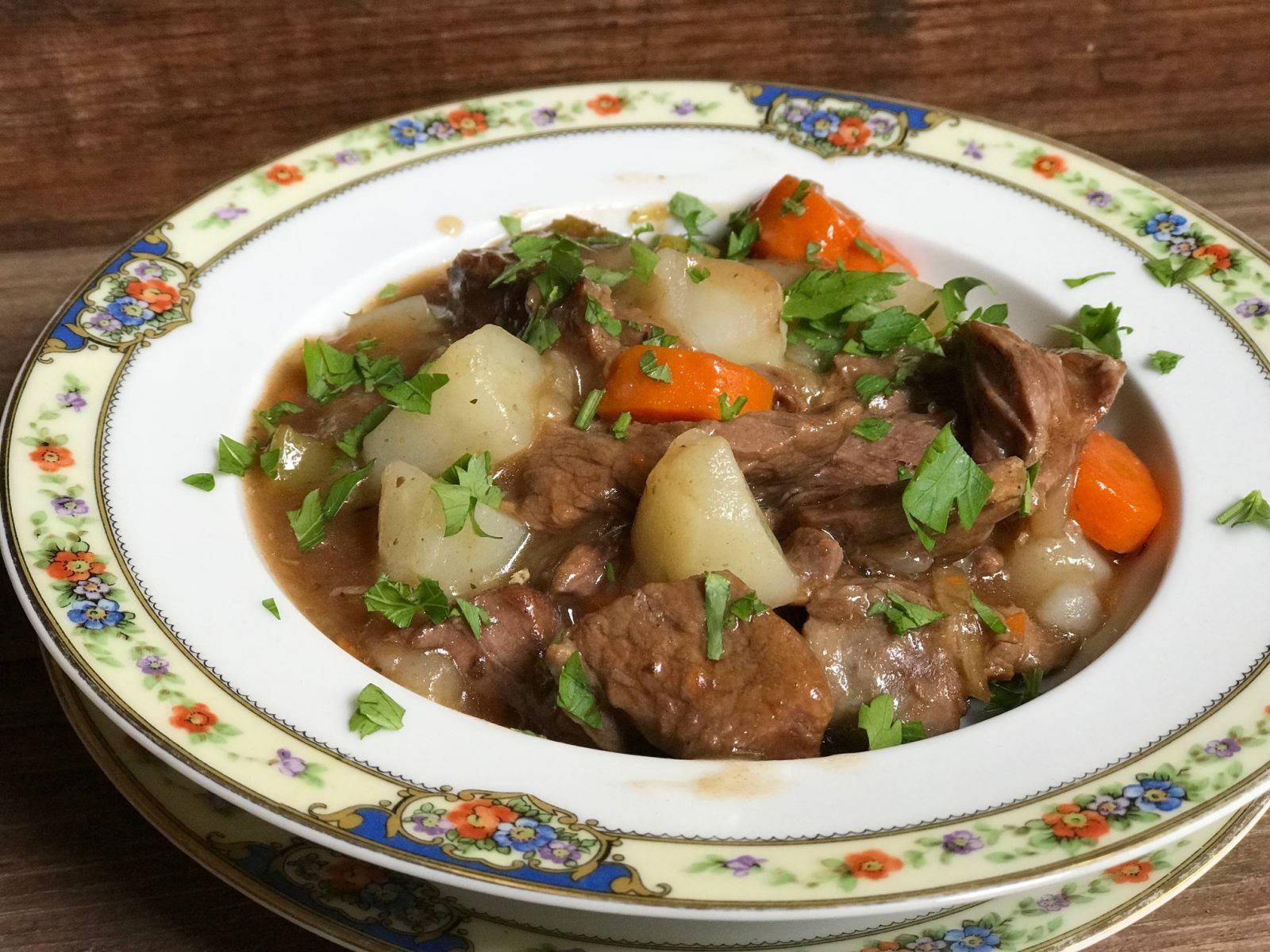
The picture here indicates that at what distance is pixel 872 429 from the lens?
3.52 meters

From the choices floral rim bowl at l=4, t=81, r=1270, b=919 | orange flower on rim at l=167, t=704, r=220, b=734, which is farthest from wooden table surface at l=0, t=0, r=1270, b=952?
orange flower on rim at l=167, t=704, r=220, b=734

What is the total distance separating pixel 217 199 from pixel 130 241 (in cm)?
32

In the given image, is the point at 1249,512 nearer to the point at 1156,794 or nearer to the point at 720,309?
the point at 1156,794

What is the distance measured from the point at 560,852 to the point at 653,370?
4.83ft

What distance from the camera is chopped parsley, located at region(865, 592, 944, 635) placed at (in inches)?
125

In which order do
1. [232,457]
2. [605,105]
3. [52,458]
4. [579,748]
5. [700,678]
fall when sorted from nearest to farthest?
[579,748] < [700,678] < [52,458] < [232,457] < [605,105]

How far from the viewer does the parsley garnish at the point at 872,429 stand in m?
3.50

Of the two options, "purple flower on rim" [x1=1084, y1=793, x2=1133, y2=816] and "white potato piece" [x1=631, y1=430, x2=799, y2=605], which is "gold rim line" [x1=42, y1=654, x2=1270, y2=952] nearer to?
"purple flower on rim" [x1=1084, y1=793, x2=1133, y2=816]

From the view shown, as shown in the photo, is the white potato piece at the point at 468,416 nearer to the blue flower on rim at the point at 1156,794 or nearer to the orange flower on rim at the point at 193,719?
the orange flower on rim at the point at 193,719

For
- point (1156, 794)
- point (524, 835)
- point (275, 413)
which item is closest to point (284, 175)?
point (275, 413)

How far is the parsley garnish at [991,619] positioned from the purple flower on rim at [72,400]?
2386 millimetres

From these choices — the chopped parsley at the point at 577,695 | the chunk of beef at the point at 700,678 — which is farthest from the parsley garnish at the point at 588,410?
the chopped parsley at the point at 577,695

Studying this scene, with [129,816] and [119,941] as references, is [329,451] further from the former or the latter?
[119,941]

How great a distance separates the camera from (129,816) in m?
3.17
